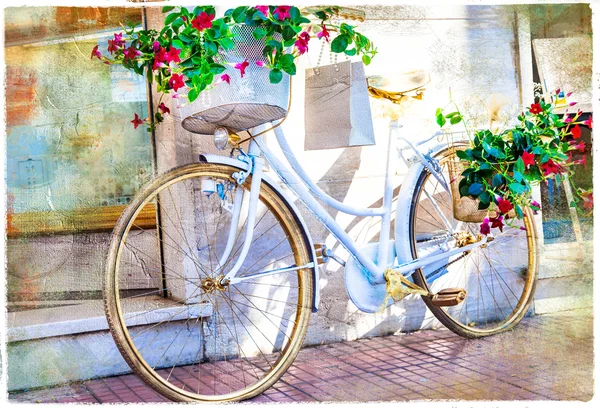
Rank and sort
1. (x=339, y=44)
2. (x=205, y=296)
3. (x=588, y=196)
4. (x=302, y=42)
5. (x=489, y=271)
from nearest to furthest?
(x=302, y=42)
(x=339, y=44)
(x=205, y=296)
(x=588, y=196)
(x=489, y=271)

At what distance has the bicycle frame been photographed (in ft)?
11.6

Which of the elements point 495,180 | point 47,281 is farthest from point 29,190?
point 495,180

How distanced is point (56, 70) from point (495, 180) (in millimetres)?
2319

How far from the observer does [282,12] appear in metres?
3.24

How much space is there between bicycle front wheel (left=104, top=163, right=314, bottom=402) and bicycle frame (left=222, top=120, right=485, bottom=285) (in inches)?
5.7

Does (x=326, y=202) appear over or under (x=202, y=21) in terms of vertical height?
under

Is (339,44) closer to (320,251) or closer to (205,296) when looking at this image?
(320,251)

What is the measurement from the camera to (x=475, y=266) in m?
4.95

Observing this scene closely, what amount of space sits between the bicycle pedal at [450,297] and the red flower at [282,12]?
1825mm

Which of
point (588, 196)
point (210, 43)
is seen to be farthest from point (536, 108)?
point (210, 43)

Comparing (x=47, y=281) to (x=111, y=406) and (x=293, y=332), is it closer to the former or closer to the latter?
(x=111, y=406)

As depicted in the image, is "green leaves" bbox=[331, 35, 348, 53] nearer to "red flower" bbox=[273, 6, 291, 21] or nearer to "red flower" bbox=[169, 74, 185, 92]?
"red flower" bbox=[273, 6, 291, 21]

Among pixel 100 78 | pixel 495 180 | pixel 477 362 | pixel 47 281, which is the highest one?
pixel 100 78

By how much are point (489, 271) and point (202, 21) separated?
2.69 m
